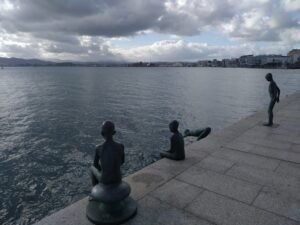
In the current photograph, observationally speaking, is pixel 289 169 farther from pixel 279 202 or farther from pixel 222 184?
pixel 222 184

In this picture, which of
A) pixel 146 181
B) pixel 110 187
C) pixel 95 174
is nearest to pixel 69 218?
pixel 95 174

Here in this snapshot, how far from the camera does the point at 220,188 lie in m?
5.68

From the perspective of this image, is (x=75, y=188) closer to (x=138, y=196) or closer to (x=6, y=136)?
(x=138, y=196)

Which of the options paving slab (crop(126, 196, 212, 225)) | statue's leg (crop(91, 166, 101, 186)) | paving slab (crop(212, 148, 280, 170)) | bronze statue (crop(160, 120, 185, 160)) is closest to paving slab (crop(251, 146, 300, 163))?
paving slab (crop(212, 148, 280, 170))

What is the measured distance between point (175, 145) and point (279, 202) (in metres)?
2.90

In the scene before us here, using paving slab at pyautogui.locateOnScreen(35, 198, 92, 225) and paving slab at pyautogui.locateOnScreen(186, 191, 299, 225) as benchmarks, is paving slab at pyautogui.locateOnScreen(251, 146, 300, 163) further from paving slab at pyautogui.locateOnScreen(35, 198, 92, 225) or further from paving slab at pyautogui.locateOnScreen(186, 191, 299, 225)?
paving slab at pyautogui.locateOnScreen(35, 198, 92, 225)

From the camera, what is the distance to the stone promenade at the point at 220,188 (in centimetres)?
456

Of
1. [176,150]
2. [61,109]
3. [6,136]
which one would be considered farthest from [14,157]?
[61,109]

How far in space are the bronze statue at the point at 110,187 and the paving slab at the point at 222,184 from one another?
207cm

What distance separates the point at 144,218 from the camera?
4484 millimetres

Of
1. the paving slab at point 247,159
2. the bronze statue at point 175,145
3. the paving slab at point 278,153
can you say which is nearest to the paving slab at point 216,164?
the paving slab at point 247,159

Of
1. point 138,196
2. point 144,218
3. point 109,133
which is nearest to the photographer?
point 109,133

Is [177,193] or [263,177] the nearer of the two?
[177,193]

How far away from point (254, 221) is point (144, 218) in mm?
1927
